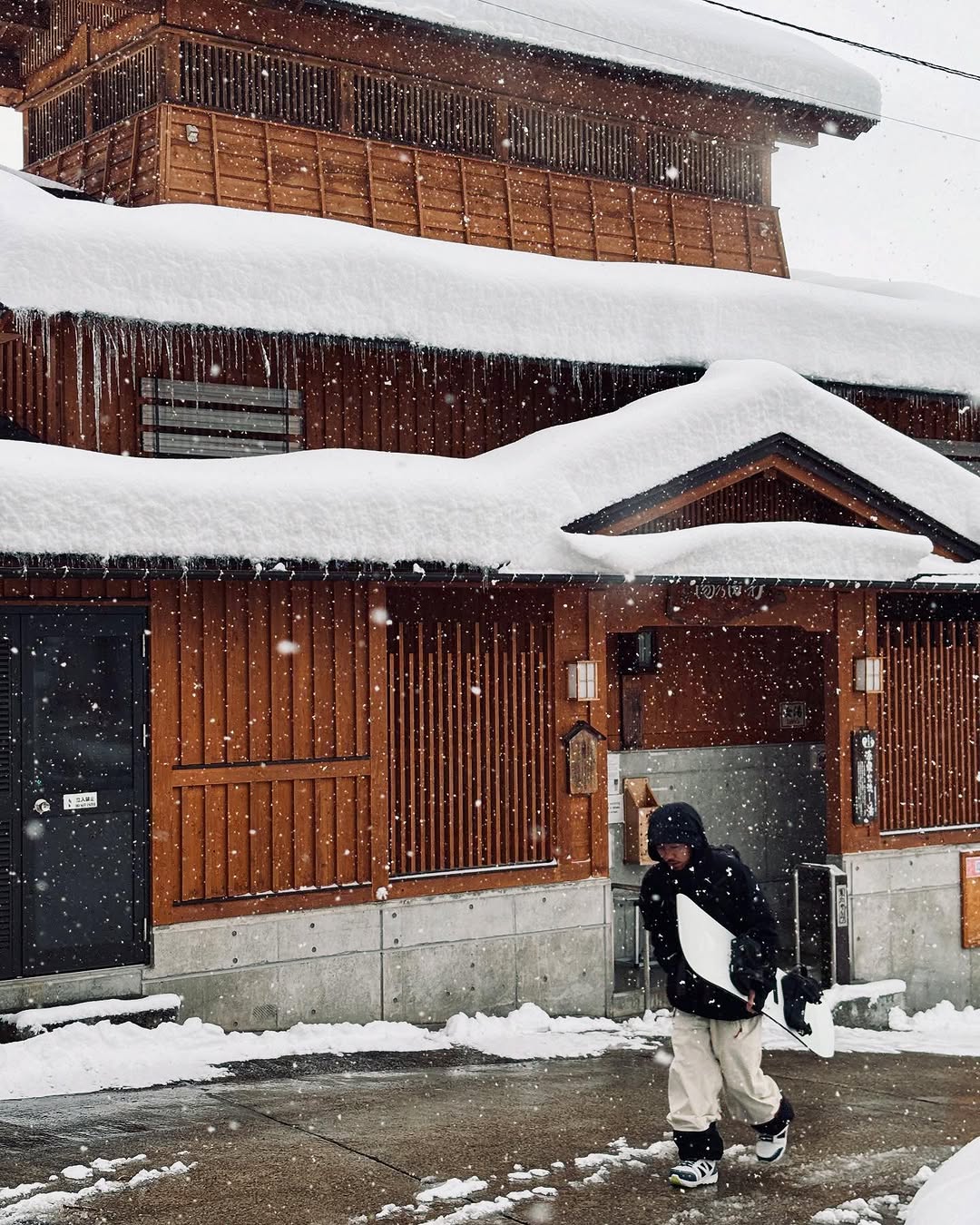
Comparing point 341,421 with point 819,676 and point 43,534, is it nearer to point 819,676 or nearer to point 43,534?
point 43,534

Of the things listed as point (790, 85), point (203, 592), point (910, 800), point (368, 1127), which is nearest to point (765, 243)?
point (790, 85)

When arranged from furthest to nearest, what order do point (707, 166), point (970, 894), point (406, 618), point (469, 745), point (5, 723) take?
point (707, 166)
point (970, 894)
point (406, 618)
point (469, 745)
point (5, 723)

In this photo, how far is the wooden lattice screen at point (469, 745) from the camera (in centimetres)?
1158

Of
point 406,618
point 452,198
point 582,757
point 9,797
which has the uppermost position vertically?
point 452,198

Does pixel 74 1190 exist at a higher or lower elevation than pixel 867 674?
lower

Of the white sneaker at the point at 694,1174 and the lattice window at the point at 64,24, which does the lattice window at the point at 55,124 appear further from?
the white sneaker at the point at 694,1174

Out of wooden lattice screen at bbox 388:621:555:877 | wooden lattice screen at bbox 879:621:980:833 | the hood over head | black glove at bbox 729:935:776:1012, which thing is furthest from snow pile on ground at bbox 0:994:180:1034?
wooden lattice screen at bbox 879:621:980:833

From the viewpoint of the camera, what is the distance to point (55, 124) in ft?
46.8

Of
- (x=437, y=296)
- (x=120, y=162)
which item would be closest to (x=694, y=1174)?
(x=437, y=296)

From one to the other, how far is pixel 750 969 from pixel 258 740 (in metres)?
4.87

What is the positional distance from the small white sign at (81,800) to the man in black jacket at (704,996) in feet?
14.9

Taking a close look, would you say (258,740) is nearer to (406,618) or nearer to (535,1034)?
(406,618)

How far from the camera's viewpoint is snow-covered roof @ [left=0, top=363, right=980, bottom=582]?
9.45m

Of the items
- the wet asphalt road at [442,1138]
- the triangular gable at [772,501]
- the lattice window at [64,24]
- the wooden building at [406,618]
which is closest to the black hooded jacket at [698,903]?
the wet asphalt road at [442,1138]
